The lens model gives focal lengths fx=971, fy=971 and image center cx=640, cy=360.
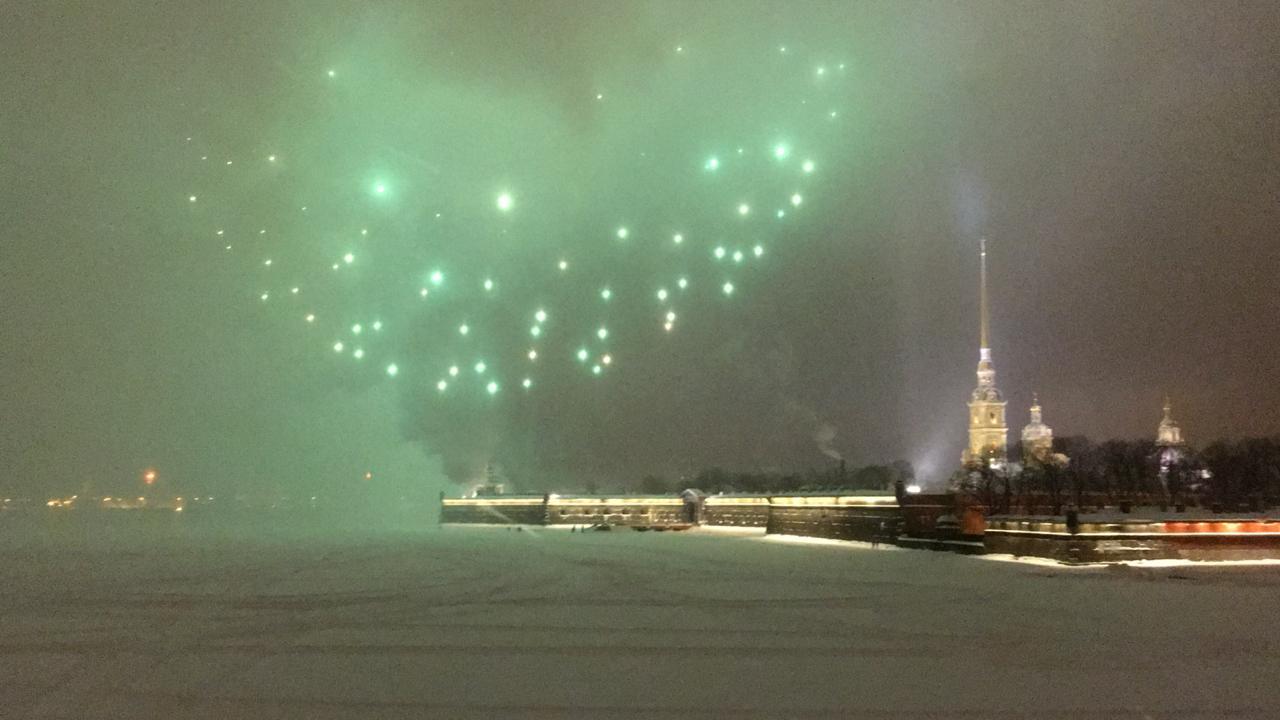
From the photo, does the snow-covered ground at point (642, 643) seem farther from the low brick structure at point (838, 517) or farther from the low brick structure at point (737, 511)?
the low brick structure at point (737, 511)

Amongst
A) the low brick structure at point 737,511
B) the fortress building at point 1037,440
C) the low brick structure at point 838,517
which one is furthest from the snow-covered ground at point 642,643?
the fortress building at point 1037,440

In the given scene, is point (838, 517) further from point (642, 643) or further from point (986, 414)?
point (986, 414)

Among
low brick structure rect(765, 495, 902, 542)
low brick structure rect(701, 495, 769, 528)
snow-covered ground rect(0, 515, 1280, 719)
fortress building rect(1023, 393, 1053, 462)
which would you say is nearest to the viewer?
snow-covered ground rect(0, 515, 1280, 719)

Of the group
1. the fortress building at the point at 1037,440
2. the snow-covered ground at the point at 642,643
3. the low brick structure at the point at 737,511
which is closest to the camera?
the snow-covered ground at the point at 642,643

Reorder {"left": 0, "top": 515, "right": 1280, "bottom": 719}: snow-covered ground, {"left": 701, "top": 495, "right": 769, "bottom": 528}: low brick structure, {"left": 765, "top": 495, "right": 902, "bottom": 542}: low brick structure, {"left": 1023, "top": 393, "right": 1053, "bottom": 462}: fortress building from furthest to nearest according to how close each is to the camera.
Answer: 1. {"left": 1023, "top": 393, "right": 1053, "bottom": 462}: fortress building
2. {"left": 701, "top": 495, "right": 769, "bottom": 528}: low brick structure
3. {"left": 765, "top": 495, "right": 902, "bottom": 542}: low brick structure
4. {"left": 0, "top": 515, "right": 1280, "bottom": 719}: snow-covered ground

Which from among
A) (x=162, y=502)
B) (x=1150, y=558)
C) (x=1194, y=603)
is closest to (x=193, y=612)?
(x=1194, y=603)

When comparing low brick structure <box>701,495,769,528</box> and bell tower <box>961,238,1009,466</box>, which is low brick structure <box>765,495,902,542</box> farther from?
bell tower <box>961,238,1009,466</box>

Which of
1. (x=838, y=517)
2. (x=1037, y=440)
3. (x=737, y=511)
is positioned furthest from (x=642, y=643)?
(x=1037, y=440)

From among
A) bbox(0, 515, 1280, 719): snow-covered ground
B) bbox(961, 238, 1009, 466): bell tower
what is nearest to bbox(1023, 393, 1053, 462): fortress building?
bbox(961, 238, 1009, 466): bell tower
